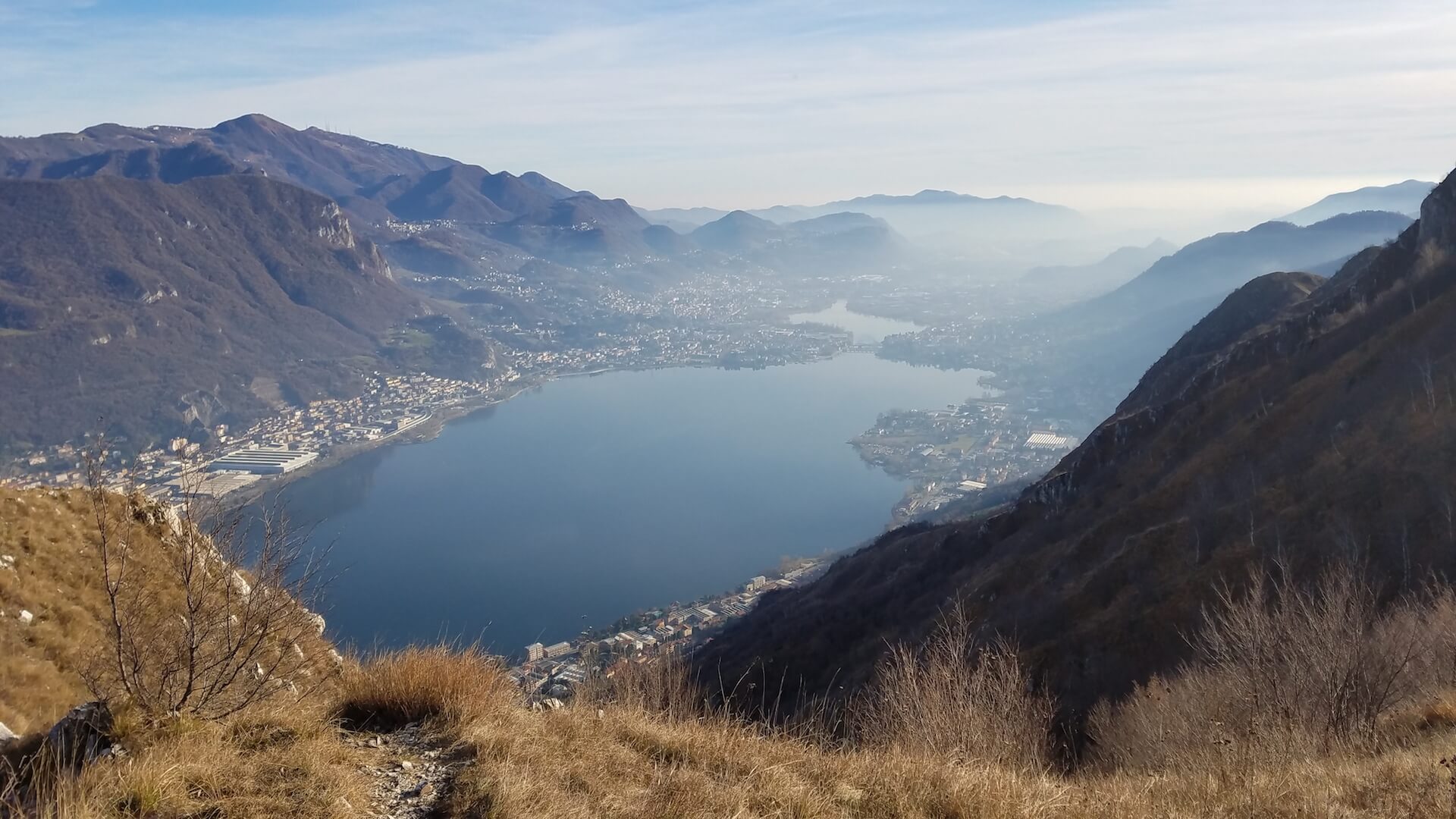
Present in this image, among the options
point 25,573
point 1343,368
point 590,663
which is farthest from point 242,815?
point 1343,368

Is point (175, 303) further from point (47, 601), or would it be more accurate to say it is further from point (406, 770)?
point (406, 770)

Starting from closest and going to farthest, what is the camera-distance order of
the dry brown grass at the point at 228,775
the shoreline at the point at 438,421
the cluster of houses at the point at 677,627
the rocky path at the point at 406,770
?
the dry brown grass at the point at 228,775, the rocky path at the point at 406,770, the cluster of houses at the point at 677,627, the shoreline at the point at 438,421

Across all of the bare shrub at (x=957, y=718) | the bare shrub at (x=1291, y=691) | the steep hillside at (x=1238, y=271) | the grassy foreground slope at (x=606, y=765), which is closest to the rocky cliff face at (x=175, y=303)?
the grassy foreground slope at (x=606, y=765)

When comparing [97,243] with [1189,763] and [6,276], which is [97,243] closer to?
[6,276]

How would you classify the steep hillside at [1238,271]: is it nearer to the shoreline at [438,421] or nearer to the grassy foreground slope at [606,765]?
the shoreline at [438,421]

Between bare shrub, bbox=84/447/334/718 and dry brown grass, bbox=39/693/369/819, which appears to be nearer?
dry brown grass, bbox=39/693/369/819

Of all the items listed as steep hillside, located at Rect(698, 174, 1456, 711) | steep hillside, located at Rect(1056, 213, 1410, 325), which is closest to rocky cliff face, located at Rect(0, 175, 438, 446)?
steep hillside, located at Rect(698, 174, 1456, 711)

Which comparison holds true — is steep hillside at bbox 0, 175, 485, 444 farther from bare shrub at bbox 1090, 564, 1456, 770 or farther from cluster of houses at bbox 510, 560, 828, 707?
bare shrub at bbox 1090, 564, 1456, 770
